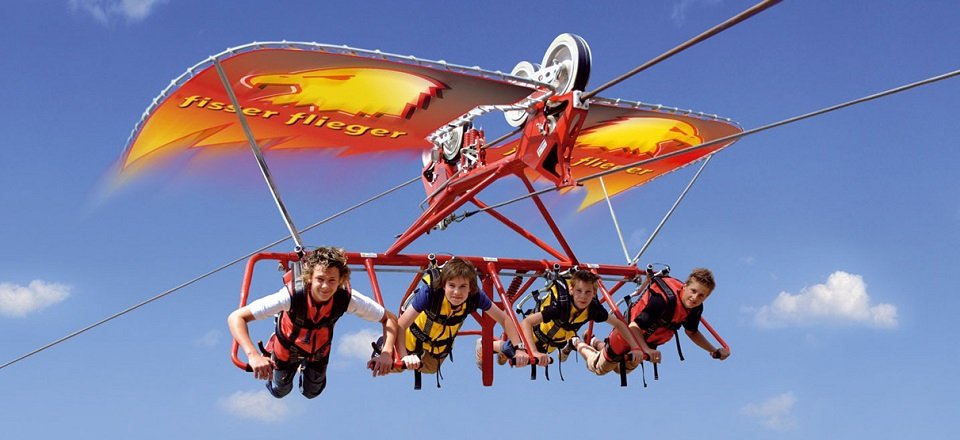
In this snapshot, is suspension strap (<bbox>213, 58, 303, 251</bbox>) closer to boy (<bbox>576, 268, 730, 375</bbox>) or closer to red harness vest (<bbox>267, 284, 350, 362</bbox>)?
red harness vest (<bbox>267, 284, 350, 362</bbox>)

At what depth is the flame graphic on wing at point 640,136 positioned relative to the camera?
11422 millimetres

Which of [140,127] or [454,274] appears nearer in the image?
[454,274]

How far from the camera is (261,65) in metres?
8.44

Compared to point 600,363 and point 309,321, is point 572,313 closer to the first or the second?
point 600,363

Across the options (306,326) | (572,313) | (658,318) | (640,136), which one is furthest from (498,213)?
(306,326)

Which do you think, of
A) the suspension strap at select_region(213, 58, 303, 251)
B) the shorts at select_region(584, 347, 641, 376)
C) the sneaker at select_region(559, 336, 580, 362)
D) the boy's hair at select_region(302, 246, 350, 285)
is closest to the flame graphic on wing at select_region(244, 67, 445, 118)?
the suspension strap at select_region(213, 58, 303, 251)

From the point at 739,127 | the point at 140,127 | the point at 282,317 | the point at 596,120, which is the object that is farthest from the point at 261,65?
the point at 739,127

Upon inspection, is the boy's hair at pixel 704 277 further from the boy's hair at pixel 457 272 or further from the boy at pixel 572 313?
the boy's hair at pixel 457 272

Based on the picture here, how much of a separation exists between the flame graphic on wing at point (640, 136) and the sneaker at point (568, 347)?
2634 millimetres

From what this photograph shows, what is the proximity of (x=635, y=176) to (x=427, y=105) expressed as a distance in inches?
167

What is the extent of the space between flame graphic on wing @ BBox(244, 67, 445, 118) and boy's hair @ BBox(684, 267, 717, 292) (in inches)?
118

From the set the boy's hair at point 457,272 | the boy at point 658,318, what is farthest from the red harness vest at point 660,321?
the boy's hair at point 457,272

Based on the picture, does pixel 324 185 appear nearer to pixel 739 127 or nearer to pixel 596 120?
pixel 596 120

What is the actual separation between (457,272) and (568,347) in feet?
8.83
